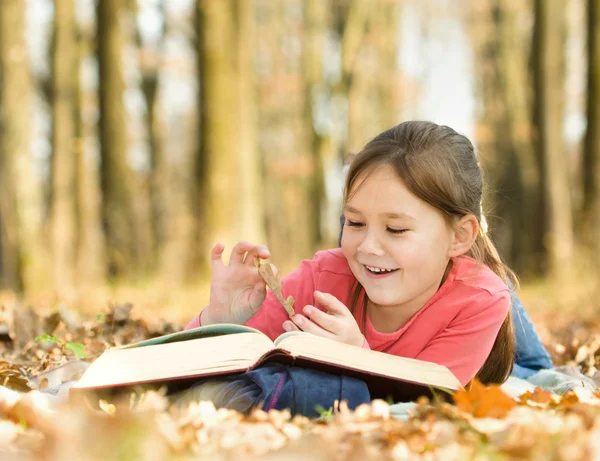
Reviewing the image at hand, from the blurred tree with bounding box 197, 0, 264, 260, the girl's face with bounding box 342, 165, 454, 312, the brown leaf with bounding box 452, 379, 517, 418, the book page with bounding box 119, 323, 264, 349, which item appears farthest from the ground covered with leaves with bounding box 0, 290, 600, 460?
the blurred tree with bounding box 197, 0, 264, 260

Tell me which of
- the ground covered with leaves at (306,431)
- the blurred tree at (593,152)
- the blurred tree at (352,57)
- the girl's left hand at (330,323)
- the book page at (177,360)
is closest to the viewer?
the ground covered with leaves at (306,431)

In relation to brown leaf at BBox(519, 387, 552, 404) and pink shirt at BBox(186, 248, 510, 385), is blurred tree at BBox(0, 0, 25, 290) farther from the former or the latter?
brown leaf at BBox(519, 387, 552, 404)

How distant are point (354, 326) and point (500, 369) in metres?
0.80

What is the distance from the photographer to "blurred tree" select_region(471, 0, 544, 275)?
17.3 metres

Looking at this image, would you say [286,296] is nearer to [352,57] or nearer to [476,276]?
[476,276]

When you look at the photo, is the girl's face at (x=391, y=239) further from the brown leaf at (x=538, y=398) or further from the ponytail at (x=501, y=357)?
the brown leaf at (x=538, y=398)

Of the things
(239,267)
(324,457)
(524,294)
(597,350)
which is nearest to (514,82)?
(524,294)

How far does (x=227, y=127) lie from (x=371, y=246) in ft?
19.1

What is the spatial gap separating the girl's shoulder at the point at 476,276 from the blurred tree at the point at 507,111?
12877 millimetres

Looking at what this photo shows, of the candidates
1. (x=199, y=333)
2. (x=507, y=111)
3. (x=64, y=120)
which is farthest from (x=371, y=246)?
(x=507, y=111)

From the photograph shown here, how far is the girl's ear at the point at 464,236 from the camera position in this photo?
307 centimetres

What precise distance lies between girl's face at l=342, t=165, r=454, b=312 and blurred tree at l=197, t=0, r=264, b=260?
532cm

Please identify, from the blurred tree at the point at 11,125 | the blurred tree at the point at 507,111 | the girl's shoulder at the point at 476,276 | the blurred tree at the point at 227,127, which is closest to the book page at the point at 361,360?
the girl's shoulder at the point at 476,276

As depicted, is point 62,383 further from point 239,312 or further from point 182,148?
point 182,148
